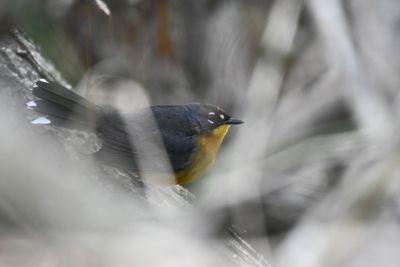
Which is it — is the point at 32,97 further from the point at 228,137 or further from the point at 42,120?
the point at 228,137

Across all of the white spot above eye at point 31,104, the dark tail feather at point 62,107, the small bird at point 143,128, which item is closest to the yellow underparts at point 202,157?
the small bird at point 143,128

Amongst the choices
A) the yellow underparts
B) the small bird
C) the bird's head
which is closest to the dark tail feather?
the small bird

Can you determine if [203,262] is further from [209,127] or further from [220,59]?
[220,59]

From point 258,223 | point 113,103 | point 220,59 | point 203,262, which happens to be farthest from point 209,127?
point 203,262

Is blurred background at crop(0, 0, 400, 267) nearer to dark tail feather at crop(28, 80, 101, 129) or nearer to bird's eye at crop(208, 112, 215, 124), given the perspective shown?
dark tail feather at crop(28, 80, 101, 129)

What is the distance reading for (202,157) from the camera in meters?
4.27

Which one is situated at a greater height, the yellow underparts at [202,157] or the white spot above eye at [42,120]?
the white spot above eye at [42,120]

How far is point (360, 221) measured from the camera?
1.45 meters

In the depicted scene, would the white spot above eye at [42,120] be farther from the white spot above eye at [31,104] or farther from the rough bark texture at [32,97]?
the white spot above eye at [31,104]

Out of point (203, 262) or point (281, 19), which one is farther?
point (281, 19)

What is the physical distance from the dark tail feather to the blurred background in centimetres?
9

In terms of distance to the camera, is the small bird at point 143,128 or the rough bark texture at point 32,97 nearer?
the rough bark texture at point 32,97

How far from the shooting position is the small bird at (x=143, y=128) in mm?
3645

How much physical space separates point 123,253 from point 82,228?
2.8 inches
